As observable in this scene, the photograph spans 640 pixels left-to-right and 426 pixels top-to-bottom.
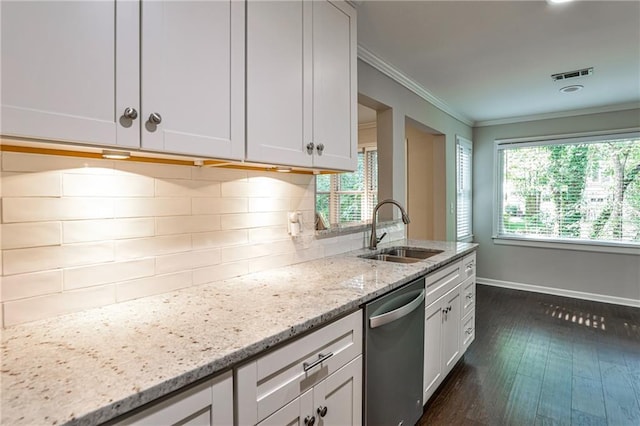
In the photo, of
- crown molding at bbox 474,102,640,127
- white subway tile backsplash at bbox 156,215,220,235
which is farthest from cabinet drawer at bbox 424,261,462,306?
crown molding at bbox 474,102,640,127

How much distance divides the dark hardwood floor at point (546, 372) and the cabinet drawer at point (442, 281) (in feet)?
2.43

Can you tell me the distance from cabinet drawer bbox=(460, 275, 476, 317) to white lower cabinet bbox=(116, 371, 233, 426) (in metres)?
2.01

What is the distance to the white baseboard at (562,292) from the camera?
4146 mm

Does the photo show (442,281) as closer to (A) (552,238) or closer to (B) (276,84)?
(B) (276,84)

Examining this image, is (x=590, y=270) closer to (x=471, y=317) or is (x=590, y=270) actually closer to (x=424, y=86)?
(x=471, y=317)

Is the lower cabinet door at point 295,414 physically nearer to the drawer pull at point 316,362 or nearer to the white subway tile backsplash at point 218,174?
the drawer pull at point 316,362

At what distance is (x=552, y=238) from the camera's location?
4.65 metres

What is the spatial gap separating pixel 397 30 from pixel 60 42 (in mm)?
2079

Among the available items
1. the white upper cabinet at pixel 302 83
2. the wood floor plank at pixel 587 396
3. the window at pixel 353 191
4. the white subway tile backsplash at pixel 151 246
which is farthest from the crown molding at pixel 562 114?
the white subway tile backsplash at pixel 151 246

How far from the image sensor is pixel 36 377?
28.1 inches

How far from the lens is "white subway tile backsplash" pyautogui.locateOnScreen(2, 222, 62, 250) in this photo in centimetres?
97

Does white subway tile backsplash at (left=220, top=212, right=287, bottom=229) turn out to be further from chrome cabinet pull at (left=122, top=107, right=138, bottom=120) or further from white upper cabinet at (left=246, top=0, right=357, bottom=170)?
chrome cabinet pull at (left=122, top=107, right=138, bottom=120)

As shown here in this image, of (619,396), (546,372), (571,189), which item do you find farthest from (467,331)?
(571,189)

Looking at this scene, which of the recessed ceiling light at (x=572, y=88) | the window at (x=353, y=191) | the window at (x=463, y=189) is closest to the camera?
the recessed ceiling light at (x=572, y=88)
